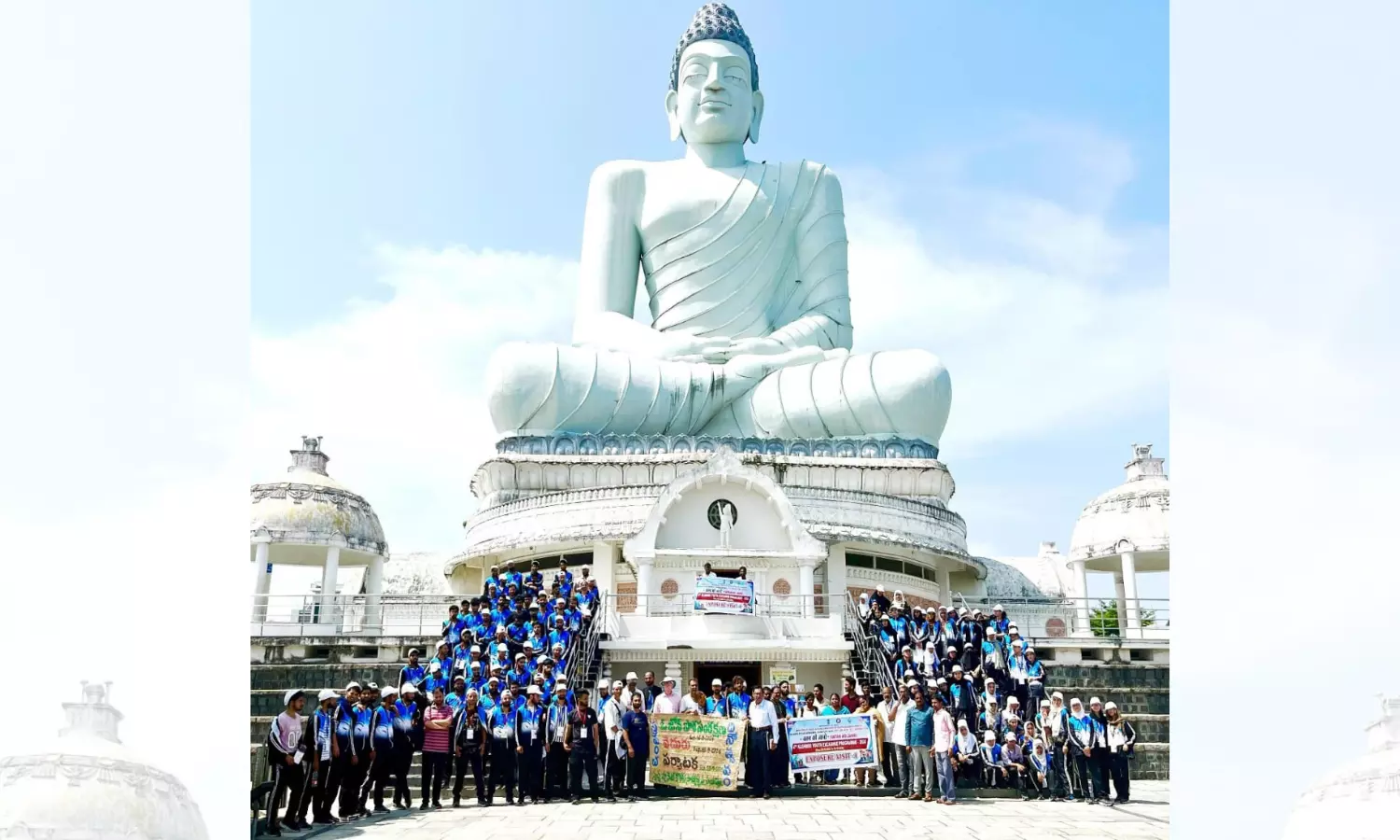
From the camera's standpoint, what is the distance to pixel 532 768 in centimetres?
991

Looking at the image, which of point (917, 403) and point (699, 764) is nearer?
point (699, 764)

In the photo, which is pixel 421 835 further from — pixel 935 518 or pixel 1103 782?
pixel 935 518

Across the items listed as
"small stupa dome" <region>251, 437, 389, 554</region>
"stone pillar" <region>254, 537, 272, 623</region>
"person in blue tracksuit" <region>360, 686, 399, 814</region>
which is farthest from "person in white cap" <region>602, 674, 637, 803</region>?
"small stupa dome" <region>251, 437, 389, 554</region>

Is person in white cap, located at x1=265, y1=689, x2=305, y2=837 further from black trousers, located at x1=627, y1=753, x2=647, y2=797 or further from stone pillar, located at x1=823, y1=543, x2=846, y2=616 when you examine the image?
stone pillar, located at x1=823, y1=543, x2=846, y2=616

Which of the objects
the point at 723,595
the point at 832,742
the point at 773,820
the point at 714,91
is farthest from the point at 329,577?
the point at 773,820

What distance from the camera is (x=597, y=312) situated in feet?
80.2

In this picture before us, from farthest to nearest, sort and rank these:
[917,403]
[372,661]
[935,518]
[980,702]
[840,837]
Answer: [917,403]
[935,518]
[372,661]
[980,702]
[840,837]

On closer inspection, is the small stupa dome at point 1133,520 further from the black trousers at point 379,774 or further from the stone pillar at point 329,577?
the black trousers at point 379,774

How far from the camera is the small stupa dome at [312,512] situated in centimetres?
2223

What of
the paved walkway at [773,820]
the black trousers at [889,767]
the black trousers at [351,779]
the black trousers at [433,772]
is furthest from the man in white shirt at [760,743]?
the black trousers at [351,779]

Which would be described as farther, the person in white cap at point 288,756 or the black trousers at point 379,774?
the black trousers at point 379,774

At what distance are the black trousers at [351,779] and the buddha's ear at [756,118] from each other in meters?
19.3
